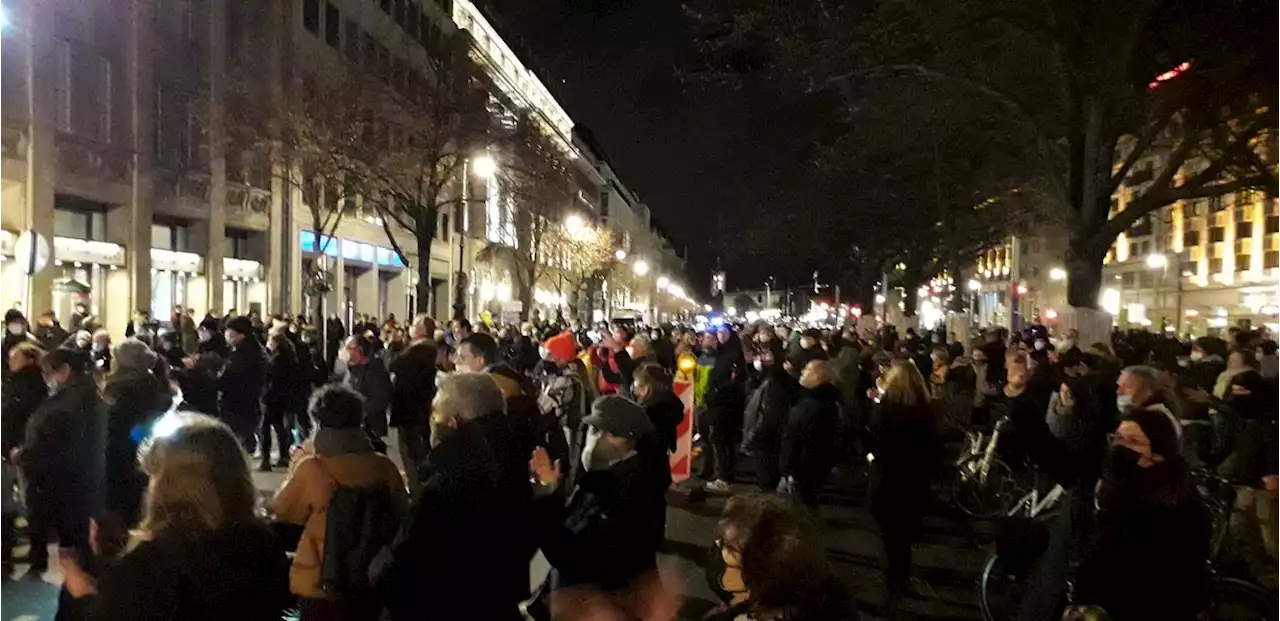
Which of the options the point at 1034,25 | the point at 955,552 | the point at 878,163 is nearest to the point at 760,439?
the point at 955,552

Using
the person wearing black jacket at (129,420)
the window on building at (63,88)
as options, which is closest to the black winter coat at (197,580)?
the person wearing black jacket at (129,420)

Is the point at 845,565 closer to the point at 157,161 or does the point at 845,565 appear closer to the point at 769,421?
the point at 769,421

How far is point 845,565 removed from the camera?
9562 mm

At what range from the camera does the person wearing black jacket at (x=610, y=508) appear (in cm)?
428

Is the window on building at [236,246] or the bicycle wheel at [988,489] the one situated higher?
the window on building at [236,246]

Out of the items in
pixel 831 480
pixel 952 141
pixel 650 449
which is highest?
pixel 952 141

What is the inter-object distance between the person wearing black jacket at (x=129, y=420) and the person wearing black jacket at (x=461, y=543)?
372cm

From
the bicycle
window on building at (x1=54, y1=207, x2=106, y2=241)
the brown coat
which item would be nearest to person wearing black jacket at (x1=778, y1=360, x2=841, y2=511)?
the bicycle

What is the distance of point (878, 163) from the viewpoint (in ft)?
130

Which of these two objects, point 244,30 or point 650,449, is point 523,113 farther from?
point 650,449

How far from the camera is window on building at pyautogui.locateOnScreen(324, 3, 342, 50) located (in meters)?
38.7

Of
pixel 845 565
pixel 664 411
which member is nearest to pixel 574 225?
pixel 845 565

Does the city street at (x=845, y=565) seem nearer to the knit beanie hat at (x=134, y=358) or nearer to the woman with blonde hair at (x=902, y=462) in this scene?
the woman with blonde hair at (x=902, y=462)

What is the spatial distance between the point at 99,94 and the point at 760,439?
2076 cm
